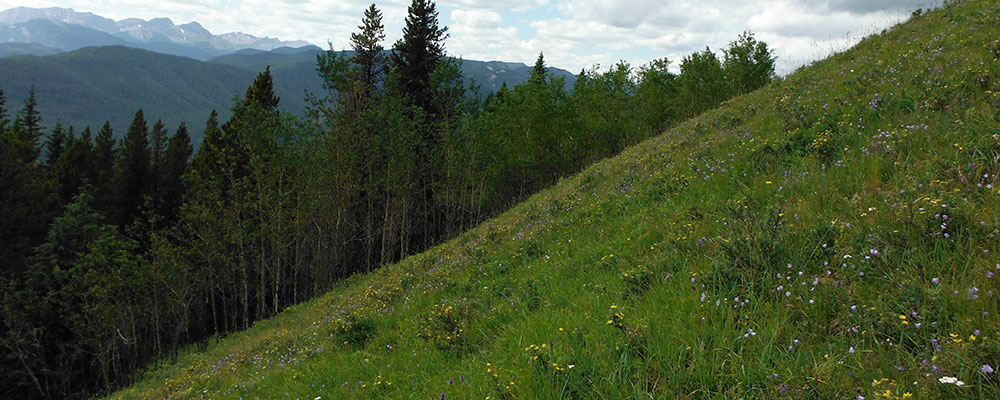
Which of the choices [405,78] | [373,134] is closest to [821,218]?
[373,134]

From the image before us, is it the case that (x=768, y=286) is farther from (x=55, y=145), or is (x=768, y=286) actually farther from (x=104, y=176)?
(x=55, y=145)

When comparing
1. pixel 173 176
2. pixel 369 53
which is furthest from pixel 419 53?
pixel 173 176

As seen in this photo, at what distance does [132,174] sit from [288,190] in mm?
38132

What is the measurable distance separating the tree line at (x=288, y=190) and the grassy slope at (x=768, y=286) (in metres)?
32.0

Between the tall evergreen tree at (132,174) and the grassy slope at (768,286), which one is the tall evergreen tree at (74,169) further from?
the grassy slope at (768,286)

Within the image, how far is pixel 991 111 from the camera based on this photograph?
5031mm

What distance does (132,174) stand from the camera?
59.3 metres

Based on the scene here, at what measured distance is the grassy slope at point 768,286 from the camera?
9.29 ft

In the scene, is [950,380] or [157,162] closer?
[950,380]

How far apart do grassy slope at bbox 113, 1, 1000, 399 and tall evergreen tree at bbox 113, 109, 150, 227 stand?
6556 cm

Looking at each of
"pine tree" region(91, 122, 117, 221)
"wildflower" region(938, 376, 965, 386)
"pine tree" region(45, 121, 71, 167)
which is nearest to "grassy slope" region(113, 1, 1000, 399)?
"wildflower" region(938, 376, 965, 386)

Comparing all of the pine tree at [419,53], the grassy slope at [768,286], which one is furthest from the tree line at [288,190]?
the grassy slope at [768,286]

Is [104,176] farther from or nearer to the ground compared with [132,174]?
nearer to the ground

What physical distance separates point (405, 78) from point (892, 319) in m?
46.3
